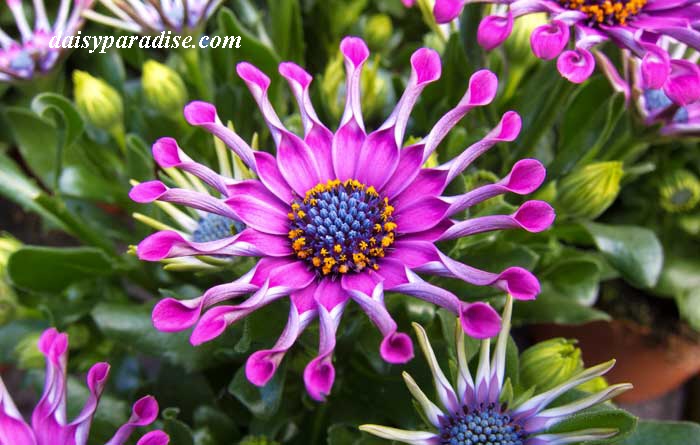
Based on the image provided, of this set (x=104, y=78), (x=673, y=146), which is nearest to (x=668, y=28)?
(x=673, y=146)

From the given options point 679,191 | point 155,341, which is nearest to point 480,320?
point 155,341

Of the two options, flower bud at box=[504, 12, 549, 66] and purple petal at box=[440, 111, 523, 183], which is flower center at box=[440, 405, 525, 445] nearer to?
purple petal at box=[440, 111, 523, 183]

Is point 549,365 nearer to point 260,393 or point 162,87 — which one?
point 260,393

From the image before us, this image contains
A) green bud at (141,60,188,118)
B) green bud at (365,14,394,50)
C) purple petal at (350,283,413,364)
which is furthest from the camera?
green bud at (365,14,394,50)

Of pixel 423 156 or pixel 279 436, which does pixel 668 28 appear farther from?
pixel 279 436

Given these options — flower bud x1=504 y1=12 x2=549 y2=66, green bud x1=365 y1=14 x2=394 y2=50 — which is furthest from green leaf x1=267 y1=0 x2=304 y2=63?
flower bud x1=504 y1=12 x2=549 y2=66

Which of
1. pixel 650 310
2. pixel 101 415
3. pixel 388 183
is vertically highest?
pixel 388 183

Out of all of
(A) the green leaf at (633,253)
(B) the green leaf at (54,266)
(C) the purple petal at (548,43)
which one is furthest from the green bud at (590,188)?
(B) the green leaf at (54,266)

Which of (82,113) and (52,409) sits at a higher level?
(82,113)
